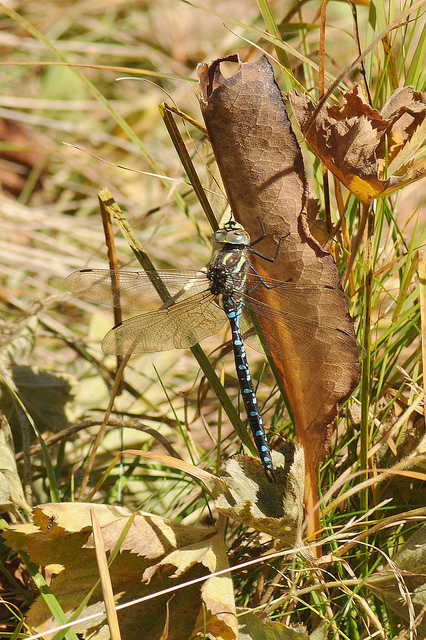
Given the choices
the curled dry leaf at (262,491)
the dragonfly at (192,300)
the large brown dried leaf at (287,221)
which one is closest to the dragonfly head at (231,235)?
the dragonfly at (192,300)

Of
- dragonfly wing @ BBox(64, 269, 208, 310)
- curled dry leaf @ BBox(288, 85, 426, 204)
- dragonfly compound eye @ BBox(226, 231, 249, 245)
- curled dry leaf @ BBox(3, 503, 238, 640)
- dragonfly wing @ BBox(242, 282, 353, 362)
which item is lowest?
curled dry leaf @ BBox(3, 503, 238, 640)

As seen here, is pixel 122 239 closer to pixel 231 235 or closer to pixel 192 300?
pixel 192 300

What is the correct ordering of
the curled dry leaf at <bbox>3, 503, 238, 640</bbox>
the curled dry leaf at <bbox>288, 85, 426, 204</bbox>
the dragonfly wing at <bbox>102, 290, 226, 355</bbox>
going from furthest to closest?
the dragonfly wing at <bbox>102, 290, 226, 355</bbox> < the curled dry leaf at <bbox>3, 503, 238, 640</bbox> < the curled dry leaf at <bbox>288, 85, 426, 204</bbox>

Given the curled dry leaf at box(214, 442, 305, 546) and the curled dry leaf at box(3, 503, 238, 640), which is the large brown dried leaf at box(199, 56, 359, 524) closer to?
the curled dry leaf at box(214, 442, 305, 546)

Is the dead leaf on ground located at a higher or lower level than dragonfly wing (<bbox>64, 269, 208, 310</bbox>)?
lower

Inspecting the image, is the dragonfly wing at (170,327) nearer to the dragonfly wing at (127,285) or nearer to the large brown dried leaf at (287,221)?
the dragonfly wing at (127,285)

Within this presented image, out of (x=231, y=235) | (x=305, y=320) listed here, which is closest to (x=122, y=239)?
(x=231, y=235)

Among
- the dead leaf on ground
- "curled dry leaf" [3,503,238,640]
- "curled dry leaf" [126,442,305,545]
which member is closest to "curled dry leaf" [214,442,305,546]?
"curled dry leaf" [126,442,305,545]

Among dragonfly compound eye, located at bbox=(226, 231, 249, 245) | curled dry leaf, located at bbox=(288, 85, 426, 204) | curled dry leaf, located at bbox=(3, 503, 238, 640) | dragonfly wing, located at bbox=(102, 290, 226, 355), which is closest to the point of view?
curled dry leaf, located at bbox=(288, 85, 426, 204)
